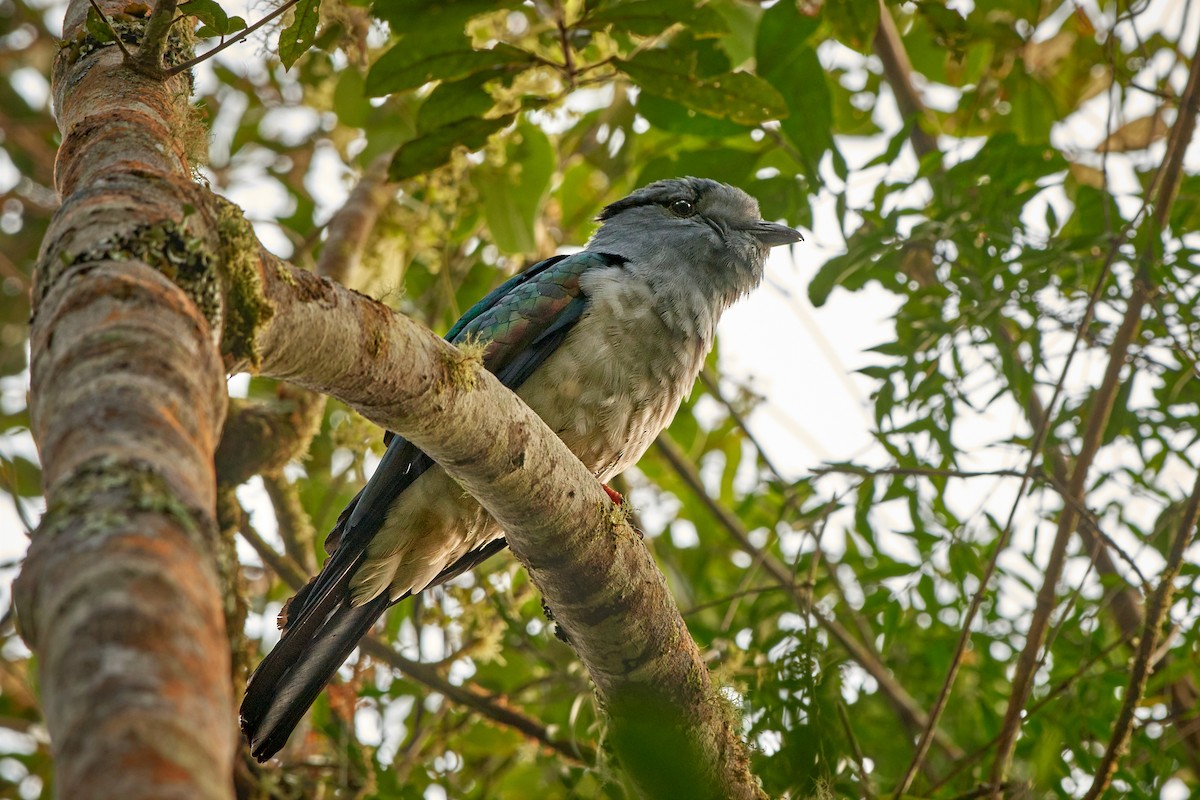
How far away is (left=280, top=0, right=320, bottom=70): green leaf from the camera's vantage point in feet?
8.84

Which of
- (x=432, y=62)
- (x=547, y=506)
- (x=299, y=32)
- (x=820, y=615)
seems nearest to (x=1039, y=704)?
(x=820, y=615)

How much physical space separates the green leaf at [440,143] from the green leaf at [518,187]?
3.48 ft

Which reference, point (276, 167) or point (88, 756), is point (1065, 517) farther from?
point (276, 167)

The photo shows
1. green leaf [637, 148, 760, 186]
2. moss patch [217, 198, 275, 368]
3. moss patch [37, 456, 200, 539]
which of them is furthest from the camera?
green leaf [637, 148, 760, 186]

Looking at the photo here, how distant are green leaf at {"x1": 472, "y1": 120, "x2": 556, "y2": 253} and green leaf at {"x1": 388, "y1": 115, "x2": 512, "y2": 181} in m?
1.06

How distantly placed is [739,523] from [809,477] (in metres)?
1.28

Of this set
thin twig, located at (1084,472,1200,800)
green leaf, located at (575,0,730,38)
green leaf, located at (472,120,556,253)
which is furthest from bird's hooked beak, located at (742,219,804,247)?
thin twig, located at (1084,472,1200,800)

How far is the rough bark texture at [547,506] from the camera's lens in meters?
1.94

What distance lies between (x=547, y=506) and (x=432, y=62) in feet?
5.10

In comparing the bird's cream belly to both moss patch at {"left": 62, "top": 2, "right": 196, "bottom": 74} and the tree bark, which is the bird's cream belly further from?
moss patch at {"left": 62, "top": 2, "right": 196, "bottom": 74}

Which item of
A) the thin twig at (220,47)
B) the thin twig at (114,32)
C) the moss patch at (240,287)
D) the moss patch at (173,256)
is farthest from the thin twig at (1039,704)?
the thin twig at (114,32)

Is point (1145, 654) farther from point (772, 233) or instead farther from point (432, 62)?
point (432, 62)

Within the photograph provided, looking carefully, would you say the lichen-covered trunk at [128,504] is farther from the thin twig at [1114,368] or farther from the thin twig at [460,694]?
the thin twig at [1114,368]

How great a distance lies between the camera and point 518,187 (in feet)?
14.9
